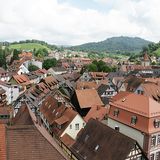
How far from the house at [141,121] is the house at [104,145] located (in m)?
4.14

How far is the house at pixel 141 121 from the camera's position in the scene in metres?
36.2

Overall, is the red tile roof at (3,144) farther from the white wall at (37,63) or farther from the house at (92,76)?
the white wall at (37,63)

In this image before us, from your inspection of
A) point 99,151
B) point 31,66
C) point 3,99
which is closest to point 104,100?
point 3,99

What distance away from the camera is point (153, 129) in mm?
36375

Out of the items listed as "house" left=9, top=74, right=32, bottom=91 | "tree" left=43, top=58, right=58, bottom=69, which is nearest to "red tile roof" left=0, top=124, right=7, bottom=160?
"house" left=9, top=74, right=32, bottom=91

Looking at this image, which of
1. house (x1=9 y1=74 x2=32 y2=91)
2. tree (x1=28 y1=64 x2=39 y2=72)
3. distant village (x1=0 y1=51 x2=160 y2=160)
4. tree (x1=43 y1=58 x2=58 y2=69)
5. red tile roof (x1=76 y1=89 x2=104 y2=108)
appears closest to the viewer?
distant village (x1=0 y1=51 x2=160 y2=160)

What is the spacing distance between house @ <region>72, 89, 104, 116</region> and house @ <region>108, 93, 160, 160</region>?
19.5m

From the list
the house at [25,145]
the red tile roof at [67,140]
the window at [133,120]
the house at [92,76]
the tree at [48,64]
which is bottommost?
the red tile roof at [67,140]

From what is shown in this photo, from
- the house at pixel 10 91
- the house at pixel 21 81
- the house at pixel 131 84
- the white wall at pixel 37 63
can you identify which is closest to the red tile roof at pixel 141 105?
the house at pixel 131 84

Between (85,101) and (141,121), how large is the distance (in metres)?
27.0

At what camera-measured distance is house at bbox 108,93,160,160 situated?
3619 centimetres

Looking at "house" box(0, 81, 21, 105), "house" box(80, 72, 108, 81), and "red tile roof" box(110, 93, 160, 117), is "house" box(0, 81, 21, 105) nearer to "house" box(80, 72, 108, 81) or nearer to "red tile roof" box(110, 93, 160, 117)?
"house" box(80, 72, 108, 81)

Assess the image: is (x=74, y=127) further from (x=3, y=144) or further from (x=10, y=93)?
(x=10, y=93)

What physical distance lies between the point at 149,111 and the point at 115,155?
932cm
